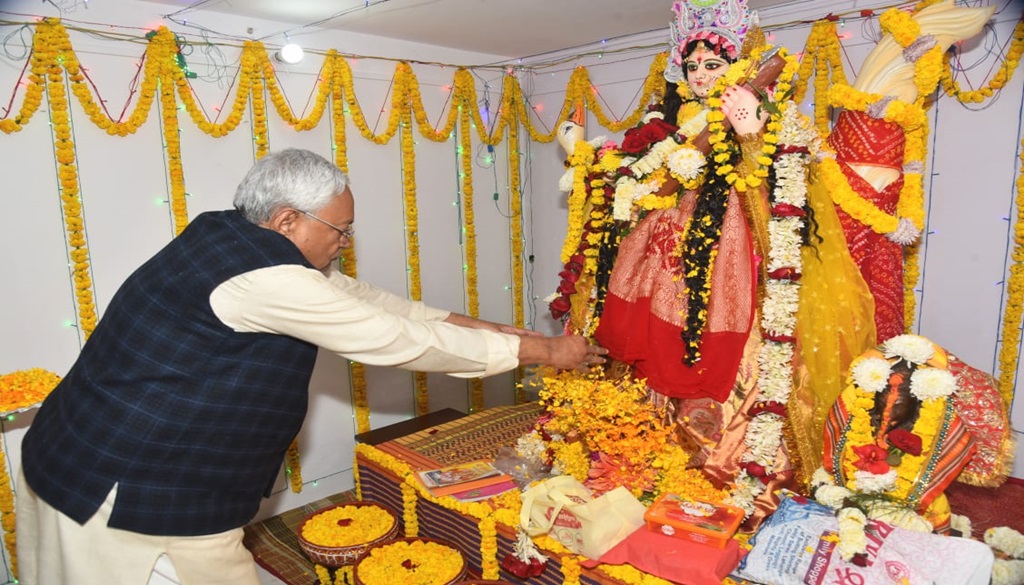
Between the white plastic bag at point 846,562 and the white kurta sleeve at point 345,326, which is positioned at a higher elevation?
the white kurta sleeve at point 345,326

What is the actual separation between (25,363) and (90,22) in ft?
5.88

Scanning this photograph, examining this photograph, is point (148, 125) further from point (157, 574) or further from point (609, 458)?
point (609, 458)

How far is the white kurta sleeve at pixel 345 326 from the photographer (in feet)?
6.64

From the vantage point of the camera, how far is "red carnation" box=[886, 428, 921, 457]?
8.09ft

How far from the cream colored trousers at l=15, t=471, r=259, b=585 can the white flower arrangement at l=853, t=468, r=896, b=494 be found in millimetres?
2128

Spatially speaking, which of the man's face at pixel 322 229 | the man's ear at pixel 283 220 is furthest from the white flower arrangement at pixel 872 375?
the man's ear at pixel 283 220

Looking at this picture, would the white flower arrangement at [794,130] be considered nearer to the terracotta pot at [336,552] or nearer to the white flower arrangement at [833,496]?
the white flower arrangement at [833,496]

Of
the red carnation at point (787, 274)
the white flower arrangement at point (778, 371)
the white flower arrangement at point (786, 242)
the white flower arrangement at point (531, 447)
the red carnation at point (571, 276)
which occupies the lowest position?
the white flower arrangement at point (531, 447)

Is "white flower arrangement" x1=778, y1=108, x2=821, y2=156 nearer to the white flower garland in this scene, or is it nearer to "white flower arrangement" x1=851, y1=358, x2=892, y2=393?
the white flower garland

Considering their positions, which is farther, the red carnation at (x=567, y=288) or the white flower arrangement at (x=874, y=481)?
the red carnation at (x=567, y=288)

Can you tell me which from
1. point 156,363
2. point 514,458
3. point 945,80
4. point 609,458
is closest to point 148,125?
point 156,363

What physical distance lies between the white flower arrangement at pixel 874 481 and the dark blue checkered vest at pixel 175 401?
6.60 ft

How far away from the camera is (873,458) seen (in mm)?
2539

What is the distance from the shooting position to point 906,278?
12.6 feet
